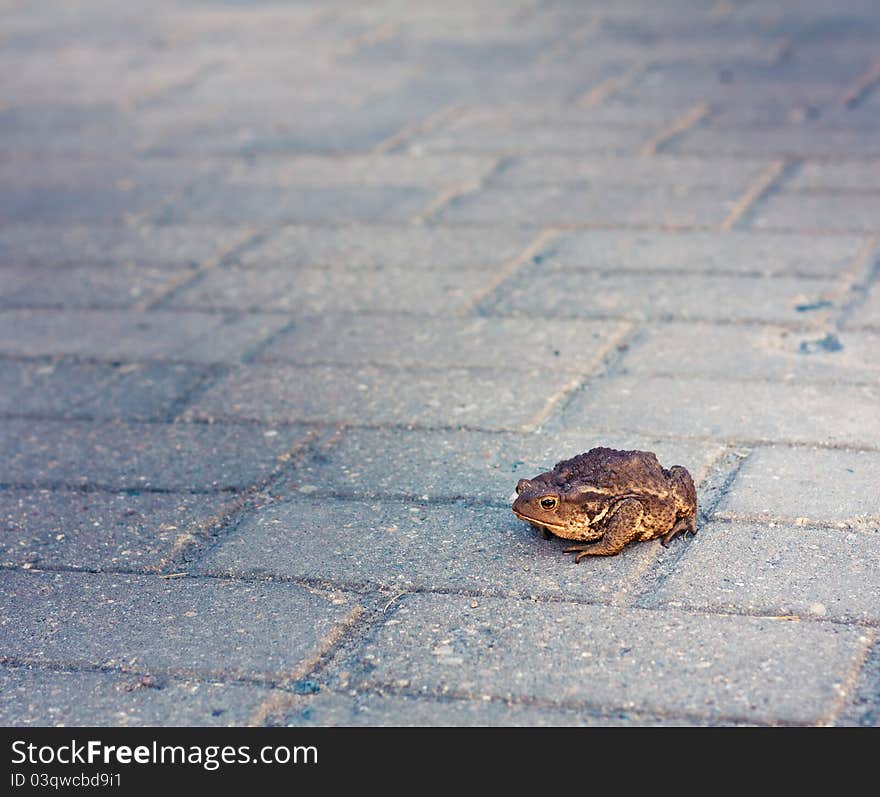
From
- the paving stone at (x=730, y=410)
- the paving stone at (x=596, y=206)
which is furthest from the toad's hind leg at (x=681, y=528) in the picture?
the paving stone at (x=596, y=206)

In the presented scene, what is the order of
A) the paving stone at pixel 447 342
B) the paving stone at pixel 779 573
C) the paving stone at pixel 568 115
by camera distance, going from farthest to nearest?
the paving stone at pixel 568 115 → the paving stone at pixel 447 342 → the paving stone at pixel 779 573

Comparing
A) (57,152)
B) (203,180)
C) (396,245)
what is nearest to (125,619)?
(396,245)

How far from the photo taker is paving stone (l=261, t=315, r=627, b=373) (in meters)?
4.79

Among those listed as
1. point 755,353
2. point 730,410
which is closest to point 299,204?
point 755,353

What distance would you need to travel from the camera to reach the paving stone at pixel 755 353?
14.9 ft

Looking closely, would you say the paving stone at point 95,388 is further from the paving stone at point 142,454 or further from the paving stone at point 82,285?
the paving stone at point 82,285

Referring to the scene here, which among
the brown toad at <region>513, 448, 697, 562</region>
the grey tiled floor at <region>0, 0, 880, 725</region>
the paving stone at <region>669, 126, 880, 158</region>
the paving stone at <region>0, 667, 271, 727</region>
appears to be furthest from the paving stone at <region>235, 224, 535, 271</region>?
the paving stone at <region>0, 667, 271, 727</region>

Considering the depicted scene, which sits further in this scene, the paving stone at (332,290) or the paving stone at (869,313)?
the paving stone at (332,290)

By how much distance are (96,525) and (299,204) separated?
3154 mm

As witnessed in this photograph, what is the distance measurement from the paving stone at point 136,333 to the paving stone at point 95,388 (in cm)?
11

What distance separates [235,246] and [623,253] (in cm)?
180

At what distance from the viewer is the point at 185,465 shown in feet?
13.7

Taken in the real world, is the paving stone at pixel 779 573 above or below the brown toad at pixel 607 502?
below

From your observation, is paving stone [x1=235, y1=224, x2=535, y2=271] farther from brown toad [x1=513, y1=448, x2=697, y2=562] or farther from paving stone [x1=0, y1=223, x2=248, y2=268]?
brown toad [x1=513, y1=448, x2=697, y2=562]
